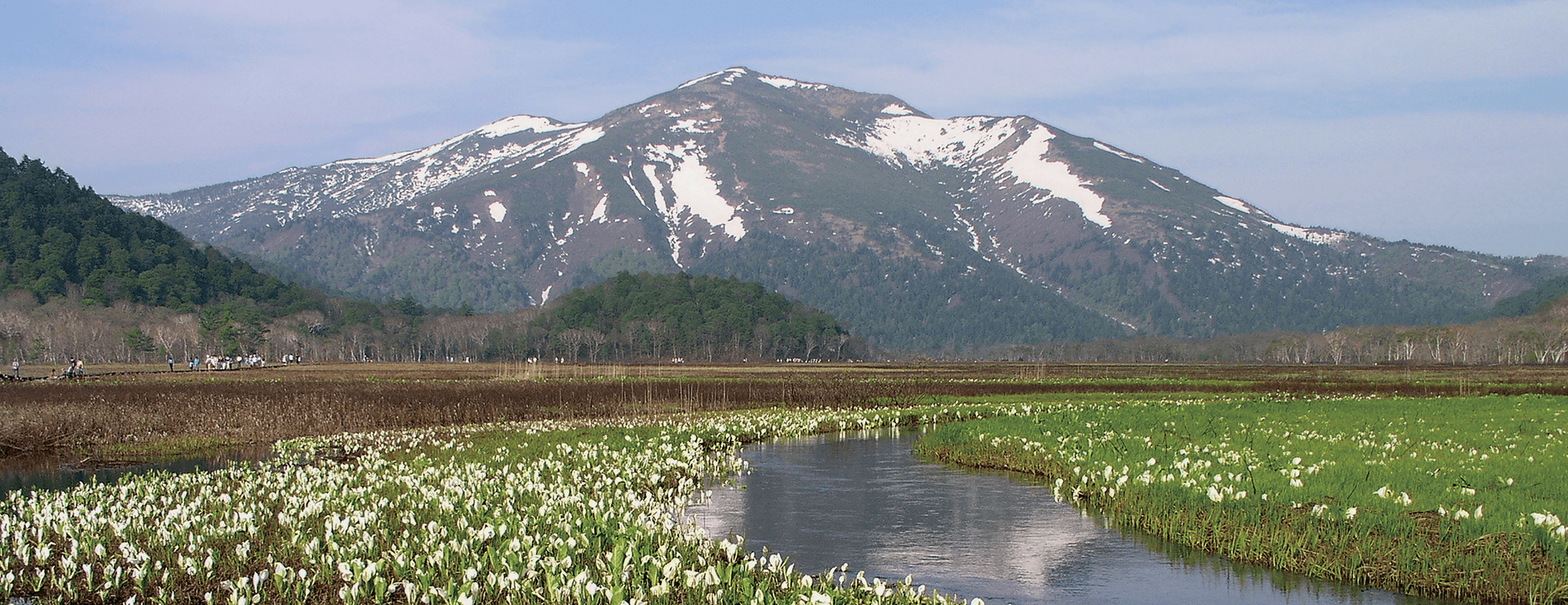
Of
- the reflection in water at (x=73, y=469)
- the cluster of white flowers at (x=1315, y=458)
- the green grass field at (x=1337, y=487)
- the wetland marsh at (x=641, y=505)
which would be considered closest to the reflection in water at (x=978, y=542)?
the green grass field at (x=1337, y=487)

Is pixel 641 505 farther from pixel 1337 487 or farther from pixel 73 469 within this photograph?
pixel 73 469

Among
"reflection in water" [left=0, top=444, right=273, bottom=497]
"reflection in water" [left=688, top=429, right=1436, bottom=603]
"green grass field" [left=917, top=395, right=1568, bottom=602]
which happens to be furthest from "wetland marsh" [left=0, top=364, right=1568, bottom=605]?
"reflection in water" [left=0, top=444, right=273, bottom=497]

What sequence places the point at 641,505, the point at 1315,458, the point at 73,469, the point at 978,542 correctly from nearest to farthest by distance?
1. the point at 978,542
2. the point at 641,505
3. the point at 1315,458
4. the point at 73,469

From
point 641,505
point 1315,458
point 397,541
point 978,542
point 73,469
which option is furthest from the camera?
point 73,469

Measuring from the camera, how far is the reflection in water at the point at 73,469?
30.2 metres

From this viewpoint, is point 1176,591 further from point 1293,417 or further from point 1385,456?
point 1293,417

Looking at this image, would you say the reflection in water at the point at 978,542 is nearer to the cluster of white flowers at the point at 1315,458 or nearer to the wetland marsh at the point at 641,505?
the wetland marsh at the point at 641,505

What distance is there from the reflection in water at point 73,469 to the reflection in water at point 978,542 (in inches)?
572

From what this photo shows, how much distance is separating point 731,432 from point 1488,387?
2447 inches

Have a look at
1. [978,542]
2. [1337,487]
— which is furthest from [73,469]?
[1337,487]

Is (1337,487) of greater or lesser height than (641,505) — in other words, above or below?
above

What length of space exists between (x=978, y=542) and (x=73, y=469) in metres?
27.4

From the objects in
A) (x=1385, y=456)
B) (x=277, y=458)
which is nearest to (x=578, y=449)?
(x=277, y=458)

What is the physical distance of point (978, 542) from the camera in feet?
69.5
